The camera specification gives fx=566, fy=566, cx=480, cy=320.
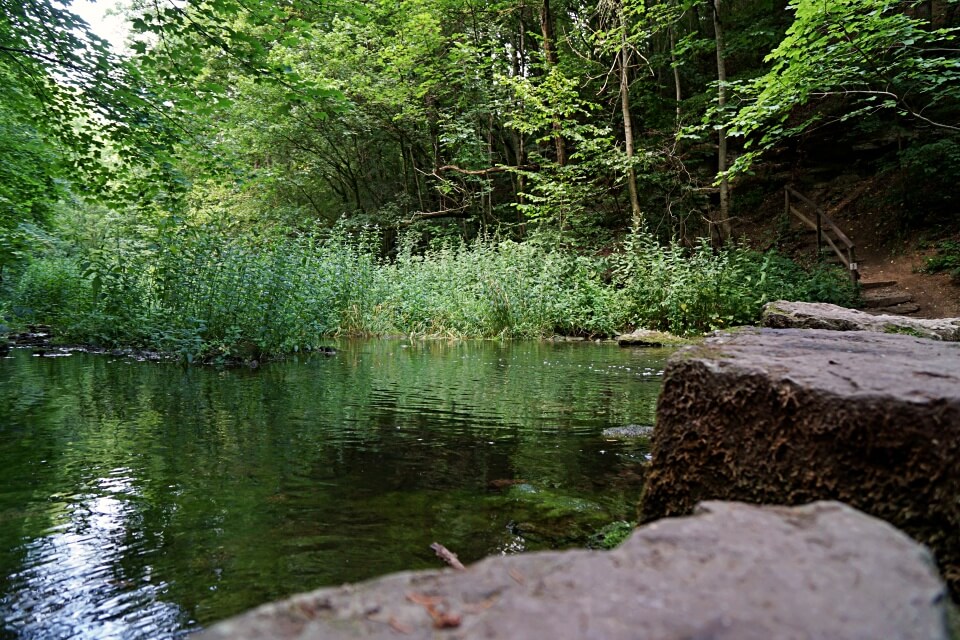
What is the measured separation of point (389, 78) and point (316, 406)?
17343 mm

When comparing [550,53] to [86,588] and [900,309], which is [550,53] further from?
[86,588]

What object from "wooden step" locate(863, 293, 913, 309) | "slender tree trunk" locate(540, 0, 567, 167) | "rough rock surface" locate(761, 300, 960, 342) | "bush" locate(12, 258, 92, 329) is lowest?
→ "rough rock surface" locate(761, 300, 960, 342)

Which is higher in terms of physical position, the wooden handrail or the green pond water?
the wooden handrail

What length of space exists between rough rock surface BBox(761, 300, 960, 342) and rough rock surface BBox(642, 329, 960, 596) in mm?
2615

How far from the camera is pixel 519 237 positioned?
18.3 m

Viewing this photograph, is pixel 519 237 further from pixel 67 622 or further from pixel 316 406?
pixel 67 622

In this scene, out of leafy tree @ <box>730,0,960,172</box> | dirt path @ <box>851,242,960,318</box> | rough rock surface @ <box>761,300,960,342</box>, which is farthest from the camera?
dirt path @ <box>851,242,960,318</box>

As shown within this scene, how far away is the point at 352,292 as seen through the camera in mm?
11352

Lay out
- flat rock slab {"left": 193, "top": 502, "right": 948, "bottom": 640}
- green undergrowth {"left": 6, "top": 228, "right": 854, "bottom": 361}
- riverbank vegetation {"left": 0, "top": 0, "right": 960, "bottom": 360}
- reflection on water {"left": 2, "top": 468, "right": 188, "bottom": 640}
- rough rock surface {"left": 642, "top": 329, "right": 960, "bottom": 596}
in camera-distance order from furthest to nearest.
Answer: green undergrowth {"left": 6, "top": 228, "right": 854, "bottom": 361}
riverbank vegetation {"left": 0, "top": 0, "right": 960, "bottom": 360}
reflection on water {"left": 2, "top": 468, "right": 188, "bottom": 640}
rough rock surface {"left": 642, "top": 329, "right": 960, "bottom": 596}
flat rock slab {"left": 193, "top": 502, "right": 948, "bottom": 640}

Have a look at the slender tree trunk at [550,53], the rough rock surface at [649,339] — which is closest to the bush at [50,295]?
the rough rock surface at [649,339]

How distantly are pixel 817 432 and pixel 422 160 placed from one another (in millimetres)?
22906

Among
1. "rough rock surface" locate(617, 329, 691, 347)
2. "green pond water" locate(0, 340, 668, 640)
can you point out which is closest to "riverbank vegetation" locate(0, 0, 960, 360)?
"rough rock surface" locate(617, 329, 691, 347)

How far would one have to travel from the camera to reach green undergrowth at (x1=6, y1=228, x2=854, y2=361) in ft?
23.4

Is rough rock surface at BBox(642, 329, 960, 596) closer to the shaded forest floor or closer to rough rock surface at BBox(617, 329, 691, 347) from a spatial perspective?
rough rock surface at BBox(617, 329, 691, 347)
